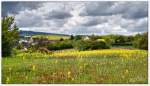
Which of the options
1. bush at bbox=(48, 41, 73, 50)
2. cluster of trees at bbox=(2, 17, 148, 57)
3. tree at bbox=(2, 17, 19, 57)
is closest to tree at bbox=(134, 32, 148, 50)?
cluster of trees at bbox=(2, 17, 148, 57)

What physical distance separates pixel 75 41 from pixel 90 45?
21 centimetres

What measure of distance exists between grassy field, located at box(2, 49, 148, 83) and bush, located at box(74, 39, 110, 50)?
54 millimetres

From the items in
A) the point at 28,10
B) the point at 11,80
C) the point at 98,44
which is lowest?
the point at 11,80

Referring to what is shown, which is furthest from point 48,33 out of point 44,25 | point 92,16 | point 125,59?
point 125,59

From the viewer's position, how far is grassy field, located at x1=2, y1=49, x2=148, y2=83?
682cm

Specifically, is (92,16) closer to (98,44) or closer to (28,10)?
(98,44)

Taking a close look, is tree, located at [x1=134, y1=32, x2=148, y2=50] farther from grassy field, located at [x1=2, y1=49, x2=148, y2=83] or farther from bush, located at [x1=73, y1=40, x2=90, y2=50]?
bush, located at [x1=73, y1=40, x2=90, y2=50]

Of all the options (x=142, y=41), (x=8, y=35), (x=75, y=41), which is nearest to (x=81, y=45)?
(x=75, y=41)

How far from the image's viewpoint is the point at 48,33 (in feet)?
22.9

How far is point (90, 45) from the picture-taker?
23.1 feet

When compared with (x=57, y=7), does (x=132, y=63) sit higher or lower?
lower

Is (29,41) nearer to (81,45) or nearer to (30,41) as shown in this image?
(30,41)

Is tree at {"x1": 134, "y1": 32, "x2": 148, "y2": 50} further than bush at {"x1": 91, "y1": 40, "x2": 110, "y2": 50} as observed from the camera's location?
No

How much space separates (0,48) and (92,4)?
1304 millimetres
